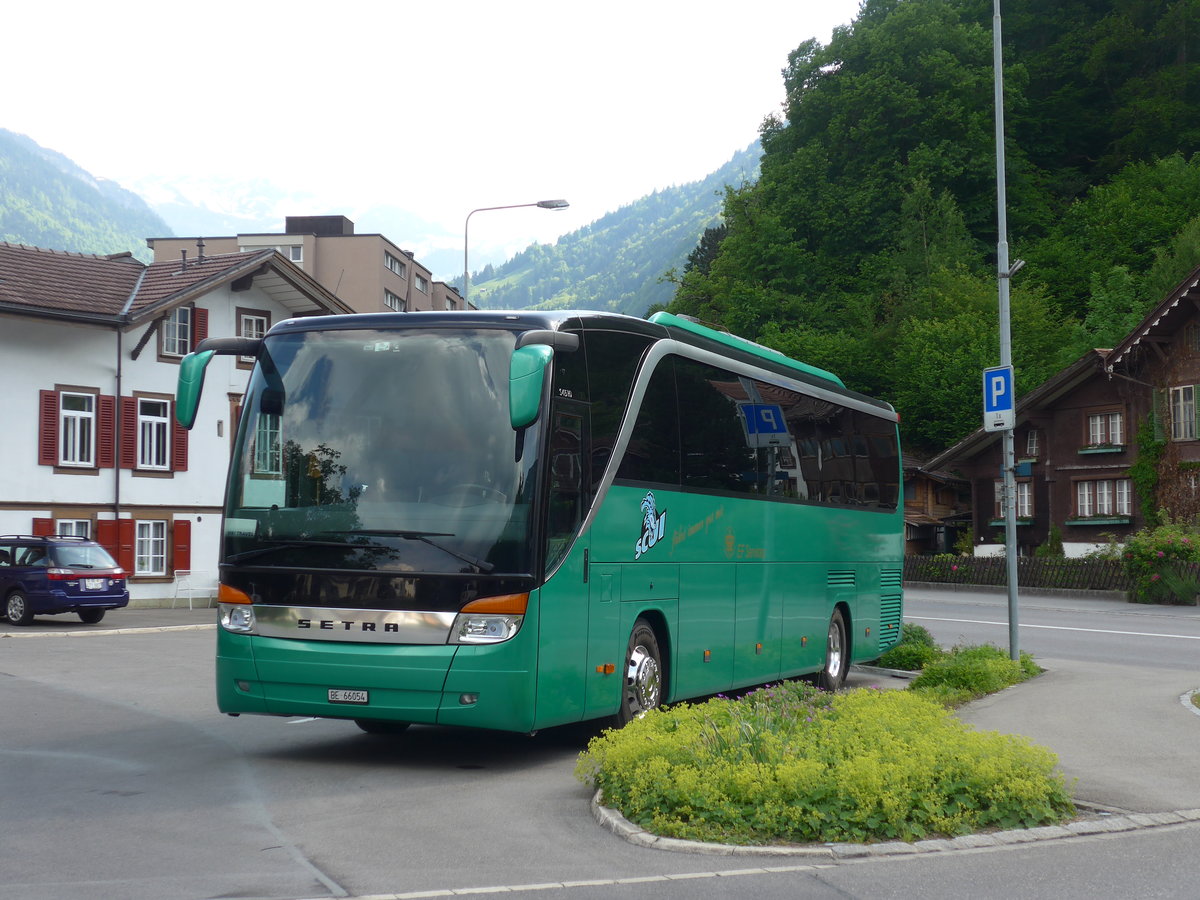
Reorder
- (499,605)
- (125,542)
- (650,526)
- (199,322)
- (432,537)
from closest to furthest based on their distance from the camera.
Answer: (499,605) → (432,537) → (650,526) → (125,542) → (199,322)

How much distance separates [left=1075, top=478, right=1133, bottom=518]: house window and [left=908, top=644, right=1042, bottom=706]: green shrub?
129ft

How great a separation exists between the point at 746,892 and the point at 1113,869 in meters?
1.92

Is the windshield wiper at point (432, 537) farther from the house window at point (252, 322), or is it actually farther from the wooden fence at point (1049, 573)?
the house window at point (252, 322)

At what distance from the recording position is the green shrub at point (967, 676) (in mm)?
14586

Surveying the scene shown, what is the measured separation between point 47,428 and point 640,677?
29.0 meters

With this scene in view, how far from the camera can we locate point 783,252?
2825 inches

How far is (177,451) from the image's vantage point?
40.4 metres

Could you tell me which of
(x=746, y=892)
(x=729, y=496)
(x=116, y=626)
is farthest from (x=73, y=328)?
(x=746, y=892)

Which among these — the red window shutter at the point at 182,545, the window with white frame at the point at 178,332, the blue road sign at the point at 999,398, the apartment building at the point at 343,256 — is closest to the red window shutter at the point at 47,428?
the window with white frame at the point at 178,332

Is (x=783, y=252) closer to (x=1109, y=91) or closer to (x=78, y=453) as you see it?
(x=1109, y=91)

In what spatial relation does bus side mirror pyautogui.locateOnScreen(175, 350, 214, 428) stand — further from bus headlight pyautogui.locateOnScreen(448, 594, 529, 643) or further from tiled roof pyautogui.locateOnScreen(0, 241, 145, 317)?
tiled roof pyautogui.locateOnScreen(0, 241, 145, 317)

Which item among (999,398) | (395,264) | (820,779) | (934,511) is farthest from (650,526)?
(395,264)

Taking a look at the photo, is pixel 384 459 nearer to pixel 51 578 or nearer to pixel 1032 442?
pixel 51 578

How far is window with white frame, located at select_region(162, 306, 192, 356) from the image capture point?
4009 centimetres
